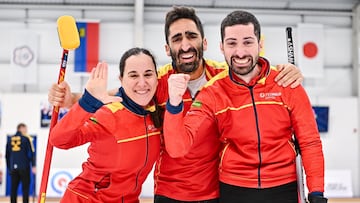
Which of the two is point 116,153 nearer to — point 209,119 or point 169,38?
point 209,119

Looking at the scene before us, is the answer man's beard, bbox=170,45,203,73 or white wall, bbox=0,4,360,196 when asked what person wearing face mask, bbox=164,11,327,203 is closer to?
man's beard, bbox=170,45,203,73

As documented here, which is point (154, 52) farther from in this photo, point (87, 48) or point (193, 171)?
point (193, 171)

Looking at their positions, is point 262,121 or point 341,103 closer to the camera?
point 262,121

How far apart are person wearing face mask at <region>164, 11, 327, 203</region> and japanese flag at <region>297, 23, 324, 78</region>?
1250 cm

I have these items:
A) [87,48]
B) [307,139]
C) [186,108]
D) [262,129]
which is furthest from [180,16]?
[87,48]

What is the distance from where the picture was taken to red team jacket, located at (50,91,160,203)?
10.3ft

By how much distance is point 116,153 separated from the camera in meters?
3.16

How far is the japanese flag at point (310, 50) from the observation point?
15109 mm

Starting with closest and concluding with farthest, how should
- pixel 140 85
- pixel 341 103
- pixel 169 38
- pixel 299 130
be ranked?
pixel 299 130, pixel 140 85, pixel 169 38, pixel 341 103

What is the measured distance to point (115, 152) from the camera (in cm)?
317

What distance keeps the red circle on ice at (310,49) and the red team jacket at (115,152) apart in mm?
12649

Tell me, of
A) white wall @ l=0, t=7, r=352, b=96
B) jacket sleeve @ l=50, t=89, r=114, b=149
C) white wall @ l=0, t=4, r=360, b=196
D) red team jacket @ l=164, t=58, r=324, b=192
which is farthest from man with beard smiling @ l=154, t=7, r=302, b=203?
white wall @ l=0, t=7, r=352, b=96

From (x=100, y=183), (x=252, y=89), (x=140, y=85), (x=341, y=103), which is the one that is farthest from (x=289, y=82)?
(x=341, y=103)

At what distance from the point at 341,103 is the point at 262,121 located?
1283 cm
